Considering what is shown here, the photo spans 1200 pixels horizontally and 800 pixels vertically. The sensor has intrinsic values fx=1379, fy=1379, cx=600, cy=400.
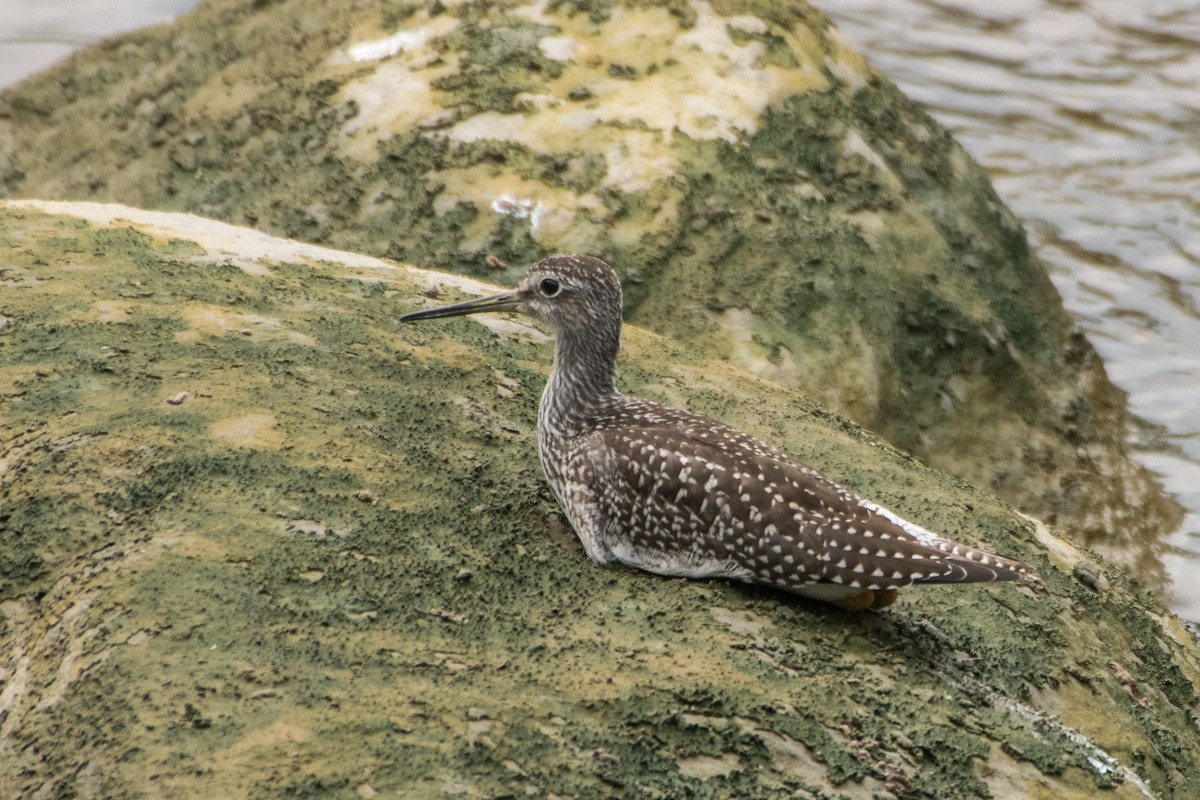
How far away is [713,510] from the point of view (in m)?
5.86

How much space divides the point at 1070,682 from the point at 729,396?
8.31 ft

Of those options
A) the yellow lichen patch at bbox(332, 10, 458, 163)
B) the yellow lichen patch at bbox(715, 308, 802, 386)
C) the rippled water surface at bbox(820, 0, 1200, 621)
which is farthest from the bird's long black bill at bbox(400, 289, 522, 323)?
the rippled water surface at bbox(820, 0, 1200, 621)

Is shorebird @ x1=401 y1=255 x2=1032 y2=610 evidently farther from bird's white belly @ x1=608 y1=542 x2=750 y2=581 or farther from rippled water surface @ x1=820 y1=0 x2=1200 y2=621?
rippled water surface @ x1=820 y1=0 x2=1200 y2=621

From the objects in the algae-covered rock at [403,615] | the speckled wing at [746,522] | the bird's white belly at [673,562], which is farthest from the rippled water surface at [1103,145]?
the bird's white belly at [673,562]

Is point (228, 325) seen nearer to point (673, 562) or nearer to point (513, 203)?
point (673, 562)

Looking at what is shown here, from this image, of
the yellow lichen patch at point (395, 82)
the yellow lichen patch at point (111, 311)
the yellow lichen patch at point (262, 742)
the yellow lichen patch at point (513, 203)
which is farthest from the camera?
the yellow lichen patch at point (395, 82)

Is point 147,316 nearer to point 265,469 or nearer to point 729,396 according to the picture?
point 265,469

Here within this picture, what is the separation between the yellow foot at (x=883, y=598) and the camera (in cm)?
564

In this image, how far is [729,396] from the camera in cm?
770

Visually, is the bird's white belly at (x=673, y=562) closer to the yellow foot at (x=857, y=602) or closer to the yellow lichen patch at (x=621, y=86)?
the yellow foot at (x=857, y=602)

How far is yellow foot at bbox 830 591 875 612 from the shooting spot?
5.66 metres

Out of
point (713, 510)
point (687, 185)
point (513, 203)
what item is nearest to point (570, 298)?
point (713, 510)

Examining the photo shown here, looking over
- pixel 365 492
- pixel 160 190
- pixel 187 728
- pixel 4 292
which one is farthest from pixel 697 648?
pixel 160 190

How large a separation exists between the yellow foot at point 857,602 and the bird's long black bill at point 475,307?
236cm
